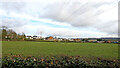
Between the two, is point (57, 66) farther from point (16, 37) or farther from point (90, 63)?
point (16, 37)

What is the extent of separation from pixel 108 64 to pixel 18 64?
A: 3.56 metres

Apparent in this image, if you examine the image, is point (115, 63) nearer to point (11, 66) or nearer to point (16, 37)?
point (11, 66)

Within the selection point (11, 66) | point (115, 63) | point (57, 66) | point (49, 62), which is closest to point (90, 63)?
point (115, 63)

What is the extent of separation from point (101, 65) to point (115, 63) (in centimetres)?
67

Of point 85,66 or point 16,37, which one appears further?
point 16,37

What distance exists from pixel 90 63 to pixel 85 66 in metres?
0.24

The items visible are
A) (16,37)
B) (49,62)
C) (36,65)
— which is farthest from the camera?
(16,37)

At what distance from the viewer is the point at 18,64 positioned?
12.8ft

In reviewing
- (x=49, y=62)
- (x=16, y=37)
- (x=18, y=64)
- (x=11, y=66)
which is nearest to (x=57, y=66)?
(x=49, y=62)

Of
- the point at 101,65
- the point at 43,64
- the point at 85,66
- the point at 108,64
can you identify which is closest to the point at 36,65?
the point at 43,64

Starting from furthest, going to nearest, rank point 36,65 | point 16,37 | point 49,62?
point 16,37 → point 49,62 → point 36,65

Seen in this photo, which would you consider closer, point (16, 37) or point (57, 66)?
point (57, 66)

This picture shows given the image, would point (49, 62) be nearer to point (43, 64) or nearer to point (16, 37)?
point (43, 64)

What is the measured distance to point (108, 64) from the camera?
395 centimetres
